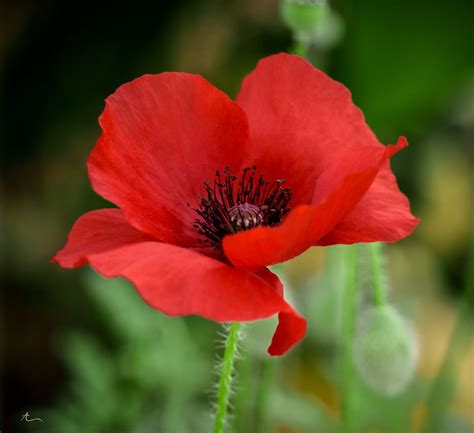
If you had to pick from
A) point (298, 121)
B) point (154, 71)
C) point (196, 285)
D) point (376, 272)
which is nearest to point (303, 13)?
point (298, 121)

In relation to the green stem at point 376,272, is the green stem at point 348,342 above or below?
below

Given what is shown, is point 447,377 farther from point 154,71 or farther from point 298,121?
point 154,71

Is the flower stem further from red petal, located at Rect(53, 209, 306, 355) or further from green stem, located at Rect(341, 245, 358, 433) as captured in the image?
green stem, located at Rect(341, 245, 358, 433)

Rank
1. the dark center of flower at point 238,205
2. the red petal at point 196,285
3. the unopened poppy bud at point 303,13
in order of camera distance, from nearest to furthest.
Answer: the red petal at point 196,285, the dark center of flower at point 238,205, the unopened poppy bud at point 303,13

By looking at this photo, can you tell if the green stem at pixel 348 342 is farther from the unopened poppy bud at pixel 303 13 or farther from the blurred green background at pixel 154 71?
the blurred green background at pixel 154 71

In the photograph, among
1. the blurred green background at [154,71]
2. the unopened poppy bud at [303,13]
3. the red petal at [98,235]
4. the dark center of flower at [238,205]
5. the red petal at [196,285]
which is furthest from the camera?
the blurred green background at [154,71]

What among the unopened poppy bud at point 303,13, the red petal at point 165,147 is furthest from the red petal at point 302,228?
the unopened poppy bud at point 303,13

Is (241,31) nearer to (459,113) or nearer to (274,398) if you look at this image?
(459,113)
